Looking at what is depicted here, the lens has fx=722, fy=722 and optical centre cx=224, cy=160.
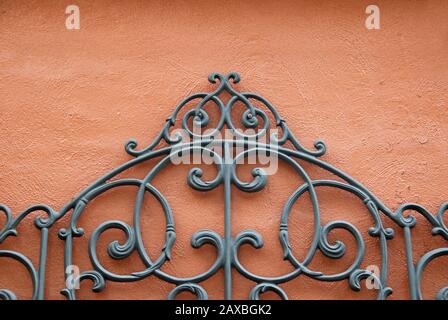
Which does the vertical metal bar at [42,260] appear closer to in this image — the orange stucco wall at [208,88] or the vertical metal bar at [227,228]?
the orange stucco wall at [208,88]

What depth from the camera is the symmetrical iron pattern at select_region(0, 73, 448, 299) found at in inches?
79.7

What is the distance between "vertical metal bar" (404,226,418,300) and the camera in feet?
6.64

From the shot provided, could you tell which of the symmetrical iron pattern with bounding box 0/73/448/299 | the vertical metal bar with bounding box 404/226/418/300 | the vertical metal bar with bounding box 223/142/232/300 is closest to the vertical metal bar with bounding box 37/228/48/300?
the symmetrical iron pattern with bounding box 0/73/448/299

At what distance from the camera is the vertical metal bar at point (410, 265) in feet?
6.64

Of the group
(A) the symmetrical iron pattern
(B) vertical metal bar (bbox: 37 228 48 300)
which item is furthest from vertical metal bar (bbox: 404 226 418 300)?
(B) vertical metal bar (bbox: 37 228 48 300)

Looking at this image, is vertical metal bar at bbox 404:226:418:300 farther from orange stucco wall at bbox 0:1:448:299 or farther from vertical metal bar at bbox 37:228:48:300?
vertical metal bar at bbox 37:228:48:300

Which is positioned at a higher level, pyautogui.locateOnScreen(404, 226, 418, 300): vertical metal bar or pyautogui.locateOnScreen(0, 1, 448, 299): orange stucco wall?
pyautogui.locateOnScreen(0, 1, 448, 299): orange stucco wall

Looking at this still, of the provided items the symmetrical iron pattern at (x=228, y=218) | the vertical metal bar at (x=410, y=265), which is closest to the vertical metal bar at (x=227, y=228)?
the symmetrical iron pattern at (x=228, y=218)

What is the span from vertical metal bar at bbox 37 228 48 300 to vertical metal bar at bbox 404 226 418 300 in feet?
3.37

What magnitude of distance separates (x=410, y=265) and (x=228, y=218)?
53cm

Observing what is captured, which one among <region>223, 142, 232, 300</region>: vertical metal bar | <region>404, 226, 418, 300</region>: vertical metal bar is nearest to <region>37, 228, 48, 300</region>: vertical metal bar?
<region>223, 142, 232, 300</region>: vertical metal bar

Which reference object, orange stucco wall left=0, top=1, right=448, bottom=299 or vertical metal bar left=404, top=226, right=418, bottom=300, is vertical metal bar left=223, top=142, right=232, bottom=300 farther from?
vertical metal bar left=404, top=226, right=418, bottom=300

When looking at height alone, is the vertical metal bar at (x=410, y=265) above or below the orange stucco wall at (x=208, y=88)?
below

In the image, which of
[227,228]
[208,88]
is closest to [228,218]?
[227,228]
